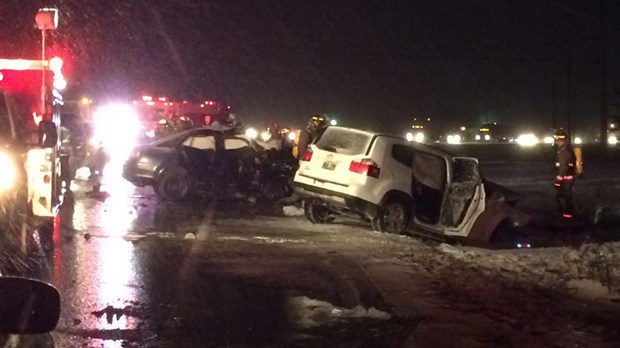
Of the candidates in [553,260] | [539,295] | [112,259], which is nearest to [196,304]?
[112,259]

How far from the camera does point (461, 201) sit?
632 inches

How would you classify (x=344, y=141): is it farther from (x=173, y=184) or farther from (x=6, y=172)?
(x=6, y=172)

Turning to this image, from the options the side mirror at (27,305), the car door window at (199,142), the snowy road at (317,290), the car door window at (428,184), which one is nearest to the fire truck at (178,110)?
the car door window at (199,142)

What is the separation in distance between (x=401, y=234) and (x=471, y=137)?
244 ft

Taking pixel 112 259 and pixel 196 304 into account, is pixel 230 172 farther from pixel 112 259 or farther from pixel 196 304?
pixel 196 304

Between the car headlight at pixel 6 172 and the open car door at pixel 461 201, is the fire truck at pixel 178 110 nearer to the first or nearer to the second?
the open car door at pixel 461 201

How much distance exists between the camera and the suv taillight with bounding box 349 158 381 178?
15656 millimetres

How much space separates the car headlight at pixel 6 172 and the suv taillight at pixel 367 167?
6367 mm

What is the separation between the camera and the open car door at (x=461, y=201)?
15.9 metres

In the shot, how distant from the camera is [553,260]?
1227 cm

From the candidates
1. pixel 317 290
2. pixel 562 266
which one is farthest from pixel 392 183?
pixel 317 290

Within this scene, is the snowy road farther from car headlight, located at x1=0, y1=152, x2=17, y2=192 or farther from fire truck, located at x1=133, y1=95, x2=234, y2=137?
fire truck, located at x1=133, y1=95, x2=234, y2=137

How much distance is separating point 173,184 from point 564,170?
28.0 feet

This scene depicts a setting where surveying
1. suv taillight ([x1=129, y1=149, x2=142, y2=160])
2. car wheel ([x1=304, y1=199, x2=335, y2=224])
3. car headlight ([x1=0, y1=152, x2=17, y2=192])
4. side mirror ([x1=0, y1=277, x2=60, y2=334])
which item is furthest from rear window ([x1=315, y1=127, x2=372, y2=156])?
side mirror ([x1=0, y1=277, x2=60, y2=334])
